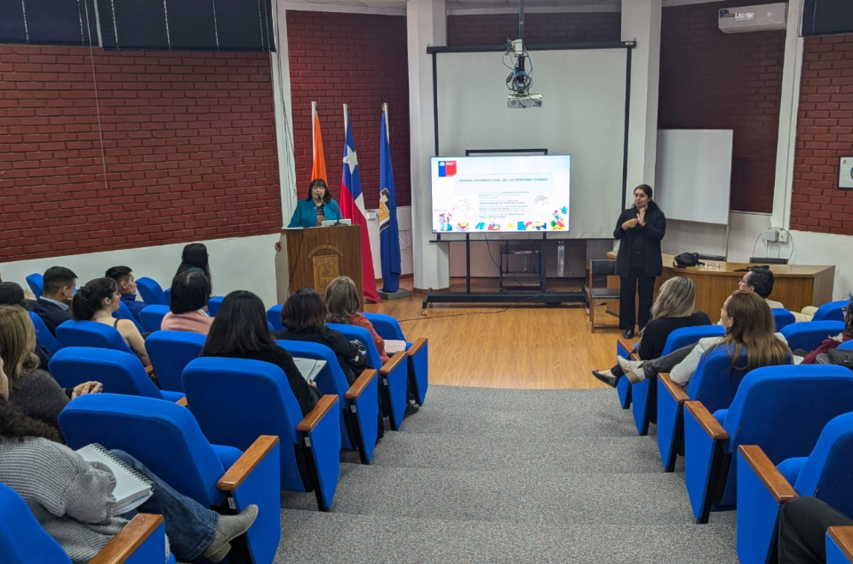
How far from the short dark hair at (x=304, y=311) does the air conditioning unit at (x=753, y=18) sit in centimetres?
631

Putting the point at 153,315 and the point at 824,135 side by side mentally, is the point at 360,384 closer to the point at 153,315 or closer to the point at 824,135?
the point at 153,315

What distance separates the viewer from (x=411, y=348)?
14.3 feet

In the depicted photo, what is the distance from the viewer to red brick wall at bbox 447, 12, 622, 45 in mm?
8688

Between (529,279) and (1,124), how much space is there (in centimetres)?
580

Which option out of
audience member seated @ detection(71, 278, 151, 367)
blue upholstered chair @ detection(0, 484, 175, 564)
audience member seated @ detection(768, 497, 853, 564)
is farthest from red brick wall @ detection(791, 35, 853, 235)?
blue upholstered chair @ detection(0, 484, 175, 564)

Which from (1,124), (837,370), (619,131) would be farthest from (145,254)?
(837,370)

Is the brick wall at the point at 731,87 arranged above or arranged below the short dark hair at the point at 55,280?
above

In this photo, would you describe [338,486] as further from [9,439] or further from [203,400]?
[9,439]

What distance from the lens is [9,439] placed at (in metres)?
1.75

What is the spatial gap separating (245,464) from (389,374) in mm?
1562

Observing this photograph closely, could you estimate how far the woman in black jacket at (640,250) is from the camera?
20.5ft

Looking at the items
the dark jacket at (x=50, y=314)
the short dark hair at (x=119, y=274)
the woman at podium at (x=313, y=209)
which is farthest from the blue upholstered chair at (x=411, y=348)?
the woman at podium at (x=313, y=209)

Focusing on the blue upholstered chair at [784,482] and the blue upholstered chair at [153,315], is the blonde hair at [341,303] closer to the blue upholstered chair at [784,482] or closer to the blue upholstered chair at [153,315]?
the blue upholstered chair at [153,315]

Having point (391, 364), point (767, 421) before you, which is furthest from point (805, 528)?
point (391, 364)
